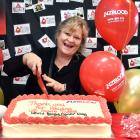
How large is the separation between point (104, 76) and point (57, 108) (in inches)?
18.3

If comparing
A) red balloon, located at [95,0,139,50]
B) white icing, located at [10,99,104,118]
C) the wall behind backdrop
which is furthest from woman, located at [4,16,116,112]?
white icing, located at [10,99,104,118]

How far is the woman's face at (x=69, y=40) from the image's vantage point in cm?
191

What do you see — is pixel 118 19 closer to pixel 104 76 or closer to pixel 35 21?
pixel 104 76

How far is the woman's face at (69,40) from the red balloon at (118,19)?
191mm

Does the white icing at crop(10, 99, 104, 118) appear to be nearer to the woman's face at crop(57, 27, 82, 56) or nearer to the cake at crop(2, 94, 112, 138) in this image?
the cake at crop(2, 94, 112, 138)

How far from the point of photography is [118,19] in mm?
1739

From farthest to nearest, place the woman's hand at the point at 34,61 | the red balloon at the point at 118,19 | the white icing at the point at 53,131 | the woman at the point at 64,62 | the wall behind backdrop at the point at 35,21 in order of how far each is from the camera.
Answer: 1. the wall behind backdrop at the point at 35,21
2. the woman at the point at 64,62
3. the red balloon at the point at 118,19
4. the woman's hand at the point at 34,61
5. the white icing at the point at 53,131

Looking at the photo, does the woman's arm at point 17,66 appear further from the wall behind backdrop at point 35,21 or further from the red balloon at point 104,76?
the wall behind backdrop at point 35,21

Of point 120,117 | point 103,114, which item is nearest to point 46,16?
point 120,117

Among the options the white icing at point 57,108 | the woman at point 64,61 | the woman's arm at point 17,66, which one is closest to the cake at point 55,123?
the white icing at point 57,108

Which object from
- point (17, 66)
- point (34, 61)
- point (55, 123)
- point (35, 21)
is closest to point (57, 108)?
point (55, 123)

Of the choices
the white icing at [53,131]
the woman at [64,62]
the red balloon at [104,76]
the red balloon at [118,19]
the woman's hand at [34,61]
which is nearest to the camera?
the white icing at [53,131]

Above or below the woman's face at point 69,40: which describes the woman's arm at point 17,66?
below

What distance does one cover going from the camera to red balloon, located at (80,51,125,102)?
1.53m
